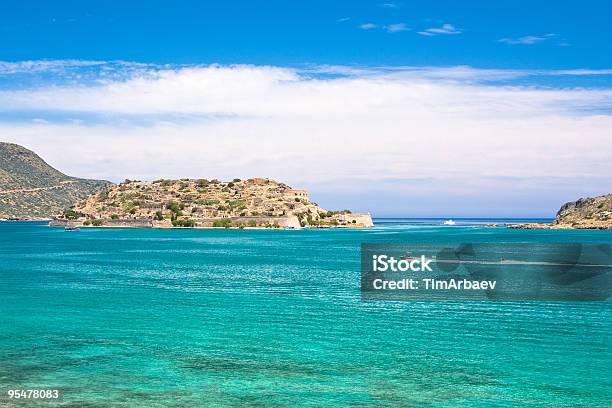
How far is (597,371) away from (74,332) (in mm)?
23500

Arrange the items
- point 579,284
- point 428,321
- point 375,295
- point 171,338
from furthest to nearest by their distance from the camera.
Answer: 1. point 579,284
2. point 375,295
3. point 428,321
4. point 171,338

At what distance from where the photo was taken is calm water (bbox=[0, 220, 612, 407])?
21859mm

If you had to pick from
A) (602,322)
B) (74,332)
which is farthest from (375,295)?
(74,332)

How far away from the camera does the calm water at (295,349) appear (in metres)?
21.9

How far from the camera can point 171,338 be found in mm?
31188

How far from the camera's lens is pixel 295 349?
28.3 m

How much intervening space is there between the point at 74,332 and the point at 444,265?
51.3 m

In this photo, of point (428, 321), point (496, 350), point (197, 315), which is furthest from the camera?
point (197, 315)

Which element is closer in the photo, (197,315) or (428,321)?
(428,321)

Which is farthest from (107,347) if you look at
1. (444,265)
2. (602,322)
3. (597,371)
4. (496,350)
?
(444,265)

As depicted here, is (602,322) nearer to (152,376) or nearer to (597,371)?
(597,371)

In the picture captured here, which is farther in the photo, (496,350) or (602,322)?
(602,322)

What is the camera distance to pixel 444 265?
76.0 meters

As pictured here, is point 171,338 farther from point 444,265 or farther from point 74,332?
point 444,265
